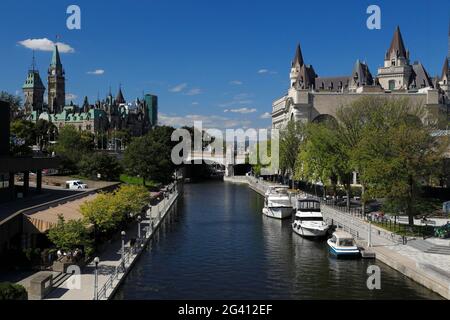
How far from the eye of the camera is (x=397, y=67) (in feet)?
465

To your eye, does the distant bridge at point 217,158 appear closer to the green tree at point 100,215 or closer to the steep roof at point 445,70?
the steep roof at point 445,70

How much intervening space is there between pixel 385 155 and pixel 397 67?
103680 millimetres

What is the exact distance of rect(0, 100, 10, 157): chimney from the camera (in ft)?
142

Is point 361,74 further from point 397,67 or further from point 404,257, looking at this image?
point 404,257

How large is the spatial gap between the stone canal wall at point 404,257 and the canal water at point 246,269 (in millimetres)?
596

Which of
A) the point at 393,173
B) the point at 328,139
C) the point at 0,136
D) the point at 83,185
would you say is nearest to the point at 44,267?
the point at 0,136

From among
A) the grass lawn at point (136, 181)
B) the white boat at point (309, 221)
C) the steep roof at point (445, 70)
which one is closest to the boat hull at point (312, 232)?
the white boat at point (309, 221)

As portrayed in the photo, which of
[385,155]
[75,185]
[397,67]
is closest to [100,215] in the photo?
[385,155]

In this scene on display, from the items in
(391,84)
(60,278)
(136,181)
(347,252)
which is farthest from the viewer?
(391,84)

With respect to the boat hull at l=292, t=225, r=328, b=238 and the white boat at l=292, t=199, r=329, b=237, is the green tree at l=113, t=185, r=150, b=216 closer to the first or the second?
the white boat at l=292, t=199, r=329, b=237

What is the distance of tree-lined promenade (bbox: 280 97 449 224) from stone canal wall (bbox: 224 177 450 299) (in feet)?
9.45

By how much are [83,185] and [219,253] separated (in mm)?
33698

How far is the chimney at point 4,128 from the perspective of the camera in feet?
142
